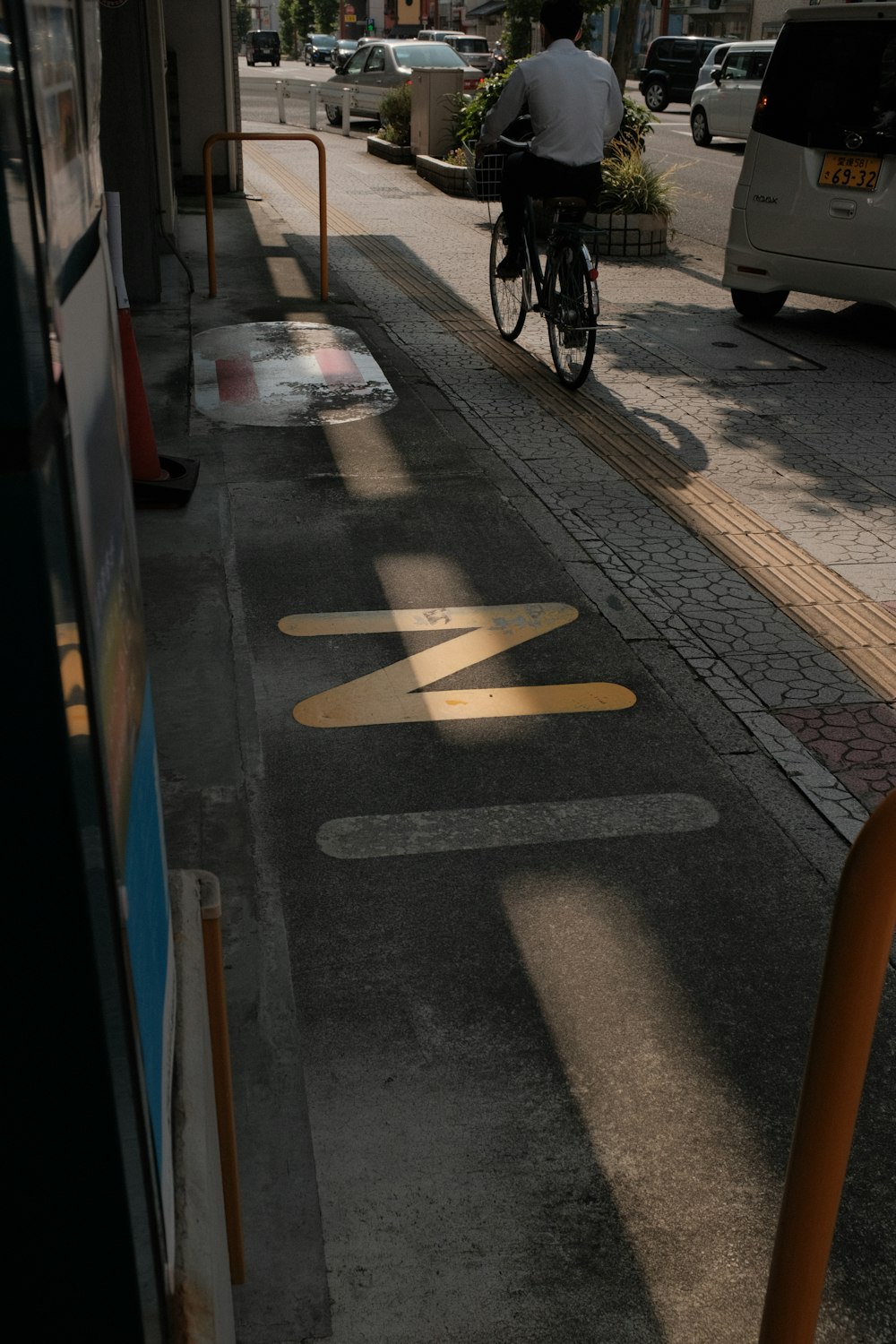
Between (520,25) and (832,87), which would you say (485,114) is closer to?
(520,25)

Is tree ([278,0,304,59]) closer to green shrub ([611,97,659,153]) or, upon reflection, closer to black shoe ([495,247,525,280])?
green shrub ([611,97,659,153])

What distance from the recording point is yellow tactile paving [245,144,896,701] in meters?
5.01

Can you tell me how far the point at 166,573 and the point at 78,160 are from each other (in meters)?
4.36

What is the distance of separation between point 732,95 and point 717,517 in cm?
2318

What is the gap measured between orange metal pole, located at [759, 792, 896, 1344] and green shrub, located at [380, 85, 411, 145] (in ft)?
74.4

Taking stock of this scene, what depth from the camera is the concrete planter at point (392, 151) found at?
21906 millimetres

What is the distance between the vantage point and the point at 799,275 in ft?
31.7

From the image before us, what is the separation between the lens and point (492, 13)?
6769 cm

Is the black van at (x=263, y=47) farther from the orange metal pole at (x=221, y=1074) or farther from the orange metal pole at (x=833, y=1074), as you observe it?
the orange metal pole at (x=833, y=1074)

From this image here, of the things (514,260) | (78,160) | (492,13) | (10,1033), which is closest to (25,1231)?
(10,1033)

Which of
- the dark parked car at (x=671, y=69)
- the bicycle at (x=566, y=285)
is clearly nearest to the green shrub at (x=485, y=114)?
the bicycle at (x=566, y=285)

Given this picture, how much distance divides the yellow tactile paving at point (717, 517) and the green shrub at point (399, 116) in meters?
13.5

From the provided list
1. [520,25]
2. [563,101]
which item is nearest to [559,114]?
[563,101]

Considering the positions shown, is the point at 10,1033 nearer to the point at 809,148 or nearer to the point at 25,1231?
the point at 25,1231
